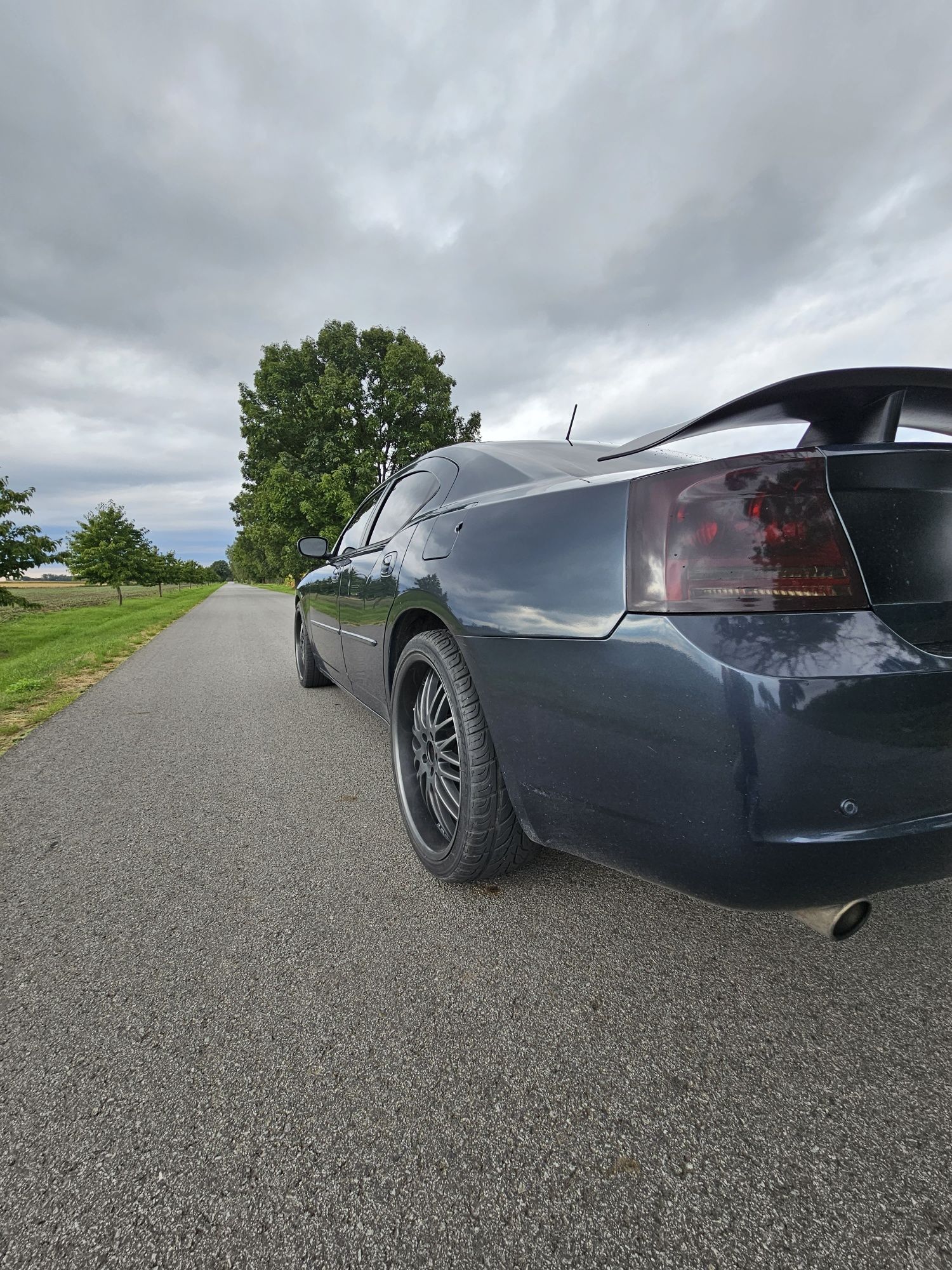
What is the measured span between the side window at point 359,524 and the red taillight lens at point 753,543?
246 cm

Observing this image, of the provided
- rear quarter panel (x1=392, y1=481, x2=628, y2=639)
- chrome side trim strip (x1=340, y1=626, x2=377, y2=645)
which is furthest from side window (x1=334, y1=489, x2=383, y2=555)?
rear quarter panel (x1=392, y1=481, x2=628, y2=639)

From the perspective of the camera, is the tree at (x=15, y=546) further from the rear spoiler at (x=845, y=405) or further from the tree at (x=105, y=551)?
the tree at (x=105, y=551)

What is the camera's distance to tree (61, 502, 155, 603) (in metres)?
24.3

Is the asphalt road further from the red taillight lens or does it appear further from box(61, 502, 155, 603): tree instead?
box(61, 502, 155, 603): tree

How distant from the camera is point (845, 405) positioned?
4.09 ft

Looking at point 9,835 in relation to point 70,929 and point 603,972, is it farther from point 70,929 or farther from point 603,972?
point 603,972

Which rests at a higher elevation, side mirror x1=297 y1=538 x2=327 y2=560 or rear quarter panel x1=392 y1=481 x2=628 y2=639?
side mirror x1=297 y1=538 x2=327 y2=560

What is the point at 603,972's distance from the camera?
1519 mm

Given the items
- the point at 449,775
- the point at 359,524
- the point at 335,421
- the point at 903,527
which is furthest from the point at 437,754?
the point at 335,421

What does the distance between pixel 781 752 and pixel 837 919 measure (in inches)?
18.6

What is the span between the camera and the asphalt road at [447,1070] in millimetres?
925

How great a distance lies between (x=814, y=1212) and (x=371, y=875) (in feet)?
4.72

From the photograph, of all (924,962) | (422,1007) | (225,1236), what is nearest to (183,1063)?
(225,1236)

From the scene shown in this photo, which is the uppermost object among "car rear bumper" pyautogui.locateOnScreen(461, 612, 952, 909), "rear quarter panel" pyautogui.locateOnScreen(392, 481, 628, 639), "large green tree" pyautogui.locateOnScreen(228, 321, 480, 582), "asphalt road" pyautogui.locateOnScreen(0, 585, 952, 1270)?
"large green tree" pyautogui.locateOnScreen(228, 321, 480, 582)
